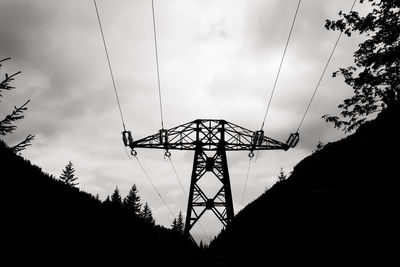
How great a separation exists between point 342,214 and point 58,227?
19.4 feet

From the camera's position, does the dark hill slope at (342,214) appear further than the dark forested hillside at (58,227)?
No

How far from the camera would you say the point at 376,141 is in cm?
822

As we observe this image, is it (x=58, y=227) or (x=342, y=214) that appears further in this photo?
(x=58, y=227)

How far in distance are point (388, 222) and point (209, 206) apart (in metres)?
10.8

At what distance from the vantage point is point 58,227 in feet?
19.8

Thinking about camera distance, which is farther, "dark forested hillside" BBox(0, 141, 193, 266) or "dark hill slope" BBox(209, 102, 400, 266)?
"dark forested hillside" BBox(0, 141, 193, 266)

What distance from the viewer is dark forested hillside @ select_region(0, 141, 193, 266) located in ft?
16.0

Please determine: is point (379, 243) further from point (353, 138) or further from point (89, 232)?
point (353, 138)

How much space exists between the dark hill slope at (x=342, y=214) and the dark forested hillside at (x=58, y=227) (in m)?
3.27

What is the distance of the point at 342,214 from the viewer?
585cm

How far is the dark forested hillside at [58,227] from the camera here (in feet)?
16.0

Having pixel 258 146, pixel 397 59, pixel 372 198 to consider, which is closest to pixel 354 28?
pixel 397 59

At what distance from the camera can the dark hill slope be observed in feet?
14.8

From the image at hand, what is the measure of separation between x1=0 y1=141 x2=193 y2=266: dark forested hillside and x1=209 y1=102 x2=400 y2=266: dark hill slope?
10.7ft
